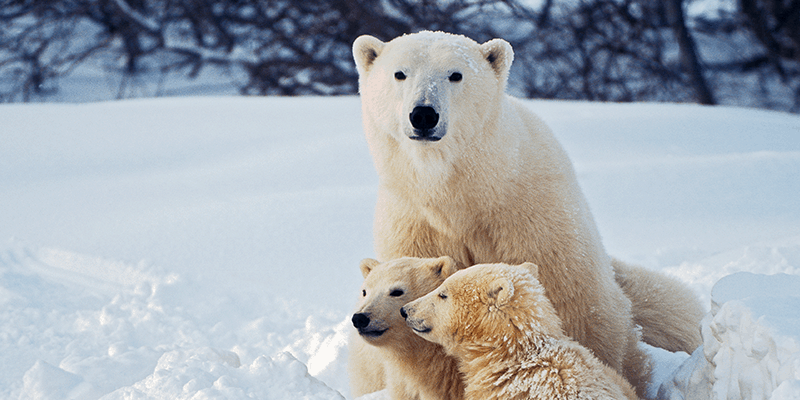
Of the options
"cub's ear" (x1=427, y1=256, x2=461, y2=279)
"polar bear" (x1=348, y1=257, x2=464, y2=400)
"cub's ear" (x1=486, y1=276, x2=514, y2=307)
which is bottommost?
"polar bear" (x1=348, y1=257, x2=464, y2=400)

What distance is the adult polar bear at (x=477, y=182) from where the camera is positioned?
84.1 inches

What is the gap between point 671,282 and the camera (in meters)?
→ 2.80

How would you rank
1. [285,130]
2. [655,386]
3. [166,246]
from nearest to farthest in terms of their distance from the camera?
[655,386], [166,246], [285,130]

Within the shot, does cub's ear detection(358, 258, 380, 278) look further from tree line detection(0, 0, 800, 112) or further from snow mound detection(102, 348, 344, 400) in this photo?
tree line detection(0, 0, 800, 112)

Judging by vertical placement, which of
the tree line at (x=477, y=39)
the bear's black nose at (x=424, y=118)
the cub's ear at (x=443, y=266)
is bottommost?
the tree line at (x=477, y=39)

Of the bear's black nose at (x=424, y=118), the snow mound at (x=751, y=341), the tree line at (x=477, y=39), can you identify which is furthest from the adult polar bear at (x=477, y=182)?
the tree line at (x=477, y=39)

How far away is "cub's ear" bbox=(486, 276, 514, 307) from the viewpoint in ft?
6.31

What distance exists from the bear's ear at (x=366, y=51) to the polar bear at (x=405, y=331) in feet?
2.21

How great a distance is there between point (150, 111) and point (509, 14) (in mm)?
5154

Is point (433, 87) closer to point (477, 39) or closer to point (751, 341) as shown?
point (751, 341)

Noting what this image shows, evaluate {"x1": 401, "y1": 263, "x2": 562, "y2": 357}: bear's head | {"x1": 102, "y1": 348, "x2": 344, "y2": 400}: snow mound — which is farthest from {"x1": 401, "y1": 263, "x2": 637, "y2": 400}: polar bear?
Answer: {"x1": 102, "y1": 348, "x2": 344, "y2": 400}: snow mound

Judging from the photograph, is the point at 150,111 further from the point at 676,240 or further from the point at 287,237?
the point at 676,240

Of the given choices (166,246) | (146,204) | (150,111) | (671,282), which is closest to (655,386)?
(671,282)

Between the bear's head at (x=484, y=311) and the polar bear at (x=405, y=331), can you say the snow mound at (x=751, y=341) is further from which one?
the polar bear at (x=405, y=331)
